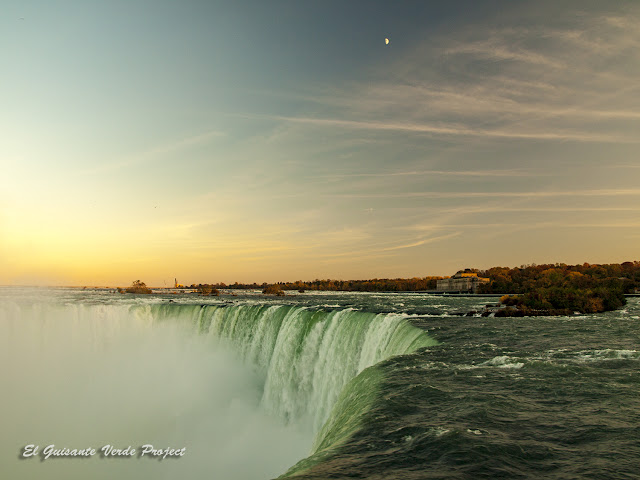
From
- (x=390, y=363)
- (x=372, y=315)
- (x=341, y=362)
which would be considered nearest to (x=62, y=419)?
(x=341, y=362)

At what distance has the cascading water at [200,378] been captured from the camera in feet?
66.6

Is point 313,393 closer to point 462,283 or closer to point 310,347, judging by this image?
point 310,347

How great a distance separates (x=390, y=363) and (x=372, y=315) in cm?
870

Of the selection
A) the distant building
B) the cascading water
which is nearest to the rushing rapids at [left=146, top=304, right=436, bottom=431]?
the cascading water

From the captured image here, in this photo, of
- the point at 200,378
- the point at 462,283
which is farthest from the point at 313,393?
the point at 462,283

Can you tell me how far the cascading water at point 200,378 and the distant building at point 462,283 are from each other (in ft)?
243

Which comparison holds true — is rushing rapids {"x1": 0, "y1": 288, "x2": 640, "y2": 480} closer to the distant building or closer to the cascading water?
the cascading water

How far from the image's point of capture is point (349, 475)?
5.87m

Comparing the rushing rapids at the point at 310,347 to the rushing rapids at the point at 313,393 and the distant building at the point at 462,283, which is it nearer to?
the rushing rapids at the point at 313,393

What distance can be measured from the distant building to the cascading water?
74.1 metres

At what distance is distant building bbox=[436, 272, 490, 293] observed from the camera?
316 ft

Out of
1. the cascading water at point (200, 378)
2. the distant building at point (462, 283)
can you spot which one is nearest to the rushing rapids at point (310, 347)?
the cascading water at point (200, 378)

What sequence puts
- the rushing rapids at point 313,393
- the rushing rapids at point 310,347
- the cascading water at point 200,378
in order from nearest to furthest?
the rushing rapids at point 313,393
the cascading water at point 200,378
the rushing rapids at point 310,347

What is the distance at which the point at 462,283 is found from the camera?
102 metres
